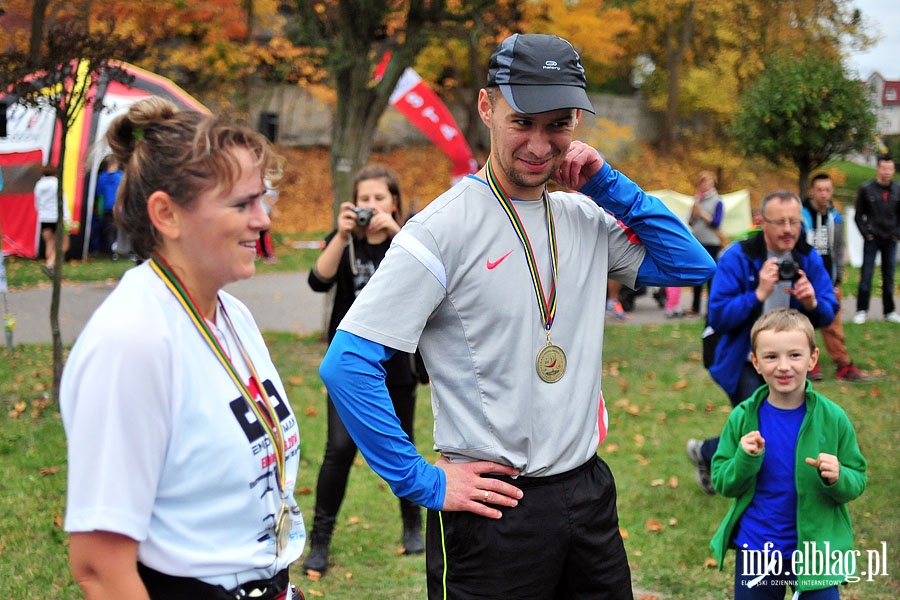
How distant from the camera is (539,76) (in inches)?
107

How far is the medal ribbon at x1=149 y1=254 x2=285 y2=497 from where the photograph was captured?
80.6 inches

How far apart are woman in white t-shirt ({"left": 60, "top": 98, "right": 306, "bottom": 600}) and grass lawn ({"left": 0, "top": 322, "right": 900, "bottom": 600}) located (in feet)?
10.4

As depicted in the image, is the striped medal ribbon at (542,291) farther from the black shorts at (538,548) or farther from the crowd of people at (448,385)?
the black shorts at (538,548)

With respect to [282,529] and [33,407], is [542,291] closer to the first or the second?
[282,529]

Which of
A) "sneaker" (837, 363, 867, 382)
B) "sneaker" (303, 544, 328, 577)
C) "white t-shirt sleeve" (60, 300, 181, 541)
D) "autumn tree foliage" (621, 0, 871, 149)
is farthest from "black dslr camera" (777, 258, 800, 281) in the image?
"autumn tree foliage" (621, 0, 871, 149)

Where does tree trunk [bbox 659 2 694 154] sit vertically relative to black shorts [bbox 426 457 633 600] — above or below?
above

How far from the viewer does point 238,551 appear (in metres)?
2.05

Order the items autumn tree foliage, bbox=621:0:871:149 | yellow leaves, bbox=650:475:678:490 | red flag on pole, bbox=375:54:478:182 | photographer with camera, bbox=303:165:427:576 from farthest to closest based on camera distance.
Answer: autumn tree foliage, bbox=621:0:871:149, red flag on pole, bbox=375:54:478:182, yellow leaves, bbox=650:475:678:490, photographer with camera, bbox=303:165:427:576

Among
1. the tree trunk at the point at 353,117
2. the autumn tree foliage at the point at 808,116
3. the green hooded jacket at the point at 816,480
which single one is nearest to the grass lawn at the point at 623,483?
the green hooded jacket at the point at 816,480

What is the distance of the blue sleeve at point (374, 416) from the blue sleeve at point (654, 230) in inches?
36.0

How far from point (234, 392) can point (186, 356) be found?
15cm

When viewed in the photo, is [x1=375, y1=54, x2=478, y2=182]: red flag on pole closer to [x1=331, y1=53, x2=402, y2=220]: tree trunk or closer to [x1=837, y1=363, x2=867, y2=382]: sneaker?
[x1=331, y1=53, x2=402, y2=220]: tree trunk

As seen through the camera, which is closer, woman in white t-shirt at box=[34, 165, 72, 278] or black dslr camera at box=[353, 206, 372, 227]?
black dslr camera at box=[353, 206, 372, 227]

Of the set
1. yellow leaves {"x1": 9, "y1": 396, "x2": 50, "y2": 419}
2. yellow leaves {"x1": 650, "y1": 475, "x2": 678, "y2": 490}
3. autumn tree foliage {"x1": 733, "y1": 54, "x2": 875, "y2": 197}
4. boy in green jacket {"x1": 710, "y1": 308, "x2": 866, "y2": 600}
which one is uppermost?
autumn tree foliage {"x1": 733, "y1": 54, "x2": 875, "y2": 197}
